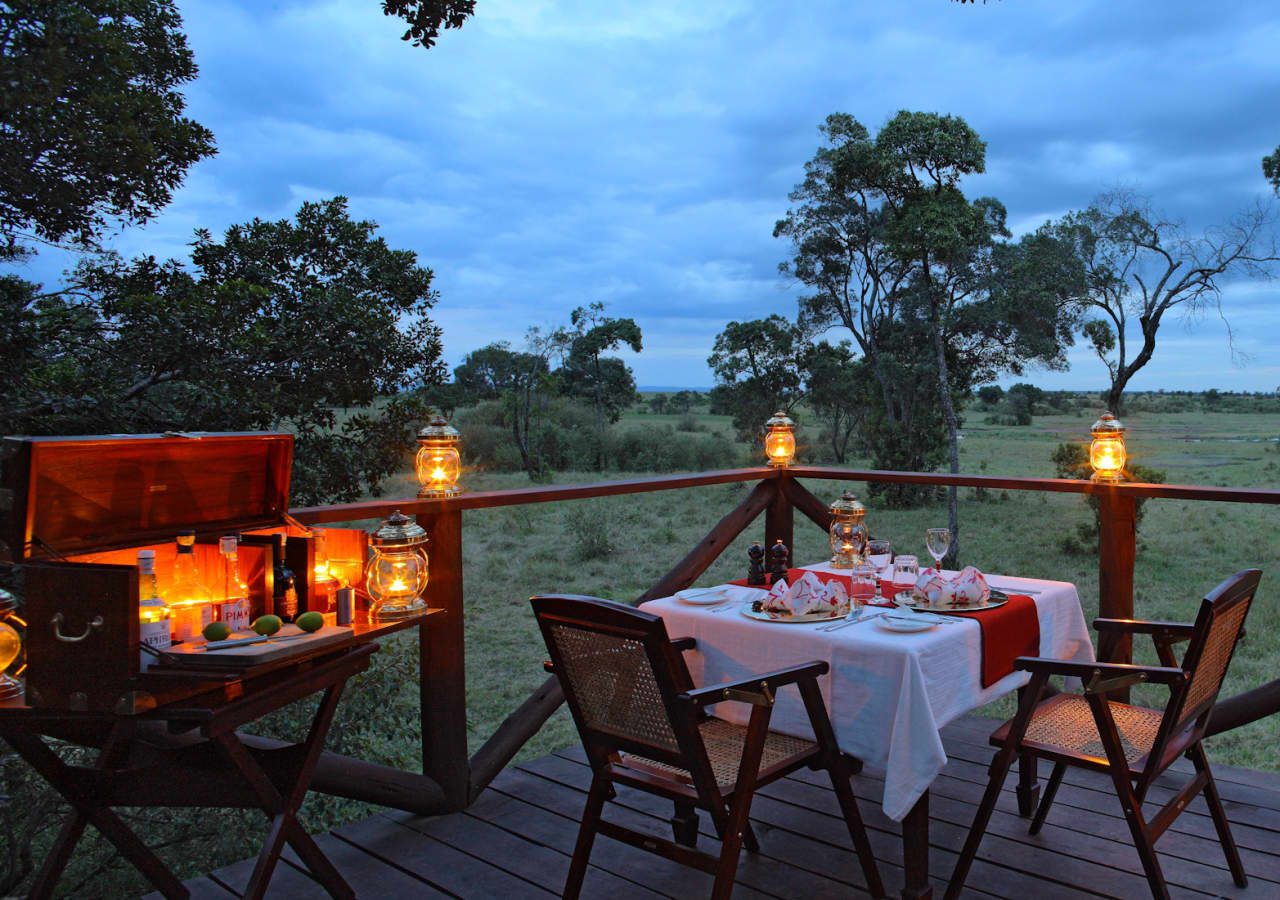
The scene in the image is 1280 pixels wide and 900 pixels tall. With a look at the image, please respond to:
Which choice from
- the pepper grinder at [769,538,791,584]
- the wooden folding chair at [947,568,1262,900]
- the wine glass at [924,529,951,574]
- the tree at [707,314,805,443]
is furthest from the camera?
the tree at [707,314,805,443]

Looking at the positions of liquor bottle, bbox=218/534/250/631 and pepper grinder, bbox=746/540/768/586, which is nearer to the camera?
liquor bottle, bbox=218/534/250/631

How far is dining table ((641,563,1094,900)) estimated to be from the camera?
7.52 feet

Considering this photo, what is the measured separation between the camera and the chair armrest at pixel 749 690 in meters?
2.00

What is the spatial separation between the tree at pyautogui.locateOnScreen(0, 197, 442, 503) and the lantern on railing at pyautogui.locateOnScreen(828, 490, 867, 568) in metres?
3.65

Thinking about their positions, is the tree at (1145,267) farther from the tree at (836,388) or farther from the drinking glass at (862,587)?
the drinking glass at (862,587)

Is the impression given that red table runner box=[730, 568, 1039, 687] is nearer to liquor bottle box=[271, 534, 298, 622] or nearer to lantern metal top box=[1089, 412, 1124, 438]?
lantern metal top box=[1089, 412, 1124, 438]

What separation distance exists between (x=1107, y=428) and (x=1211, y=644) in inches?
61.2

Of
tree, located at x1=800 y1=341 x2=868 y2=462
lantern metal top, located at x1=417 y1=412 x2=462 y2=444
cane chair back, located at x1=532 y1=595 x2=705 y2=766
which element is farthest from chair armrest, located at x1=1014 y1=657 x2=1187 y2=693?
tree, located at x1=800 y1=341 x2=868 y2=462

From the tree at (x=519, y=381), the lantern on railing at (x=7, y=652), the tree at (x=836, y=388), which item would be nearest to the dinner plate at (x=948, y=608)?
the lantern on railing at (x=7, y=652)

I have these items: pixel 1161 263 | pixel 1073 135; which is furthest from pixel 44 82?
pixel 1073 135

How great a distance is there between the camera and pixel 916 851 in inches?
93.0

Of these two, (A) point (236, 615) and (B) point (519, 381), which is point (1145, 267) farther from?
(A) point (236, 615)

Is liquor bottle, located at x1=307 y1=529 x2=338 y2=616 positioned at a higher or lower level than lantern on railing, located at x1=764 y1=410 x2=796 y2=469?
lower

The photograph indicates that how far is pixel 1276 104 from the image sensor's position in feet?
42.3
